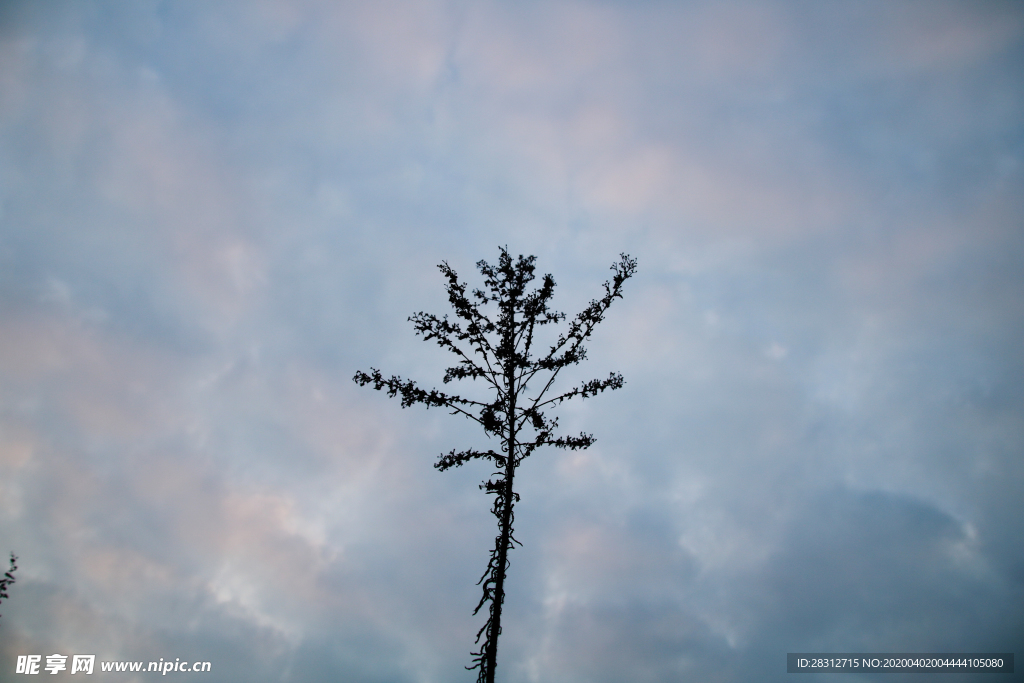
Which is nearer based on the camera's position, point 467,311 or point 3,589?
point 467,311

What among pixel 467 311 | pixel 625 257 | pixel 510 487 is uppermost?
pixel 625 257

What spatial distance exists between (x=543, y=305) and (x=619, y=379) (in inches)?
94.9

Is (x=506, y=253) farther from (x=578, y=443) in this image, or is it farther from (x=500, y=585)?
(x=500, y=585)

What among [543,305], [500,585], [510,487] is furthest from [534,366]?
[500,585]

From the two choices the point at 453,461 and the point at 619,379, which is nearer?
the point at 453,461

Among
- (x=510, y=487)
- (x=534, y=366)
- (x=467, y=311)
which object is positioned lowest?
(x=510, y=487)

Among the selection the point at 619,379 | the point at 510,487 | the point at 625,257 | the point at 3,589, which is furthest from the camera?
the point at 3,589

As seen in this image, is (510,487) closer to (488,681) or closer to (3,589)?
(488,681)

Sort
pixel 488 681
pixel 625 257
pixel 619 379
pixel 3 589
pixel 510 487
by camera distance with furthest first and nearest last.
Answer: pixel 3 589, pixel 625 257, pixel 619 379, pixel 510 487, pixel 488 681

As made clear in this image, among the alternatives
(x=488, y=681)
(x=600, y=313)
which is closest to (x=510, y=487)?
(x=488, y=681)

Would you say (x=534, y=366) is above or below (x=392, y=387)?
above

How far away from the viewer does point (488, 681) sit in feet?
31.6

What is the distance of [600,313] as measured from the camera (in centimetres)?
1222

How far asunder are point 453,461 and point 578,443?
2598 millimetres
